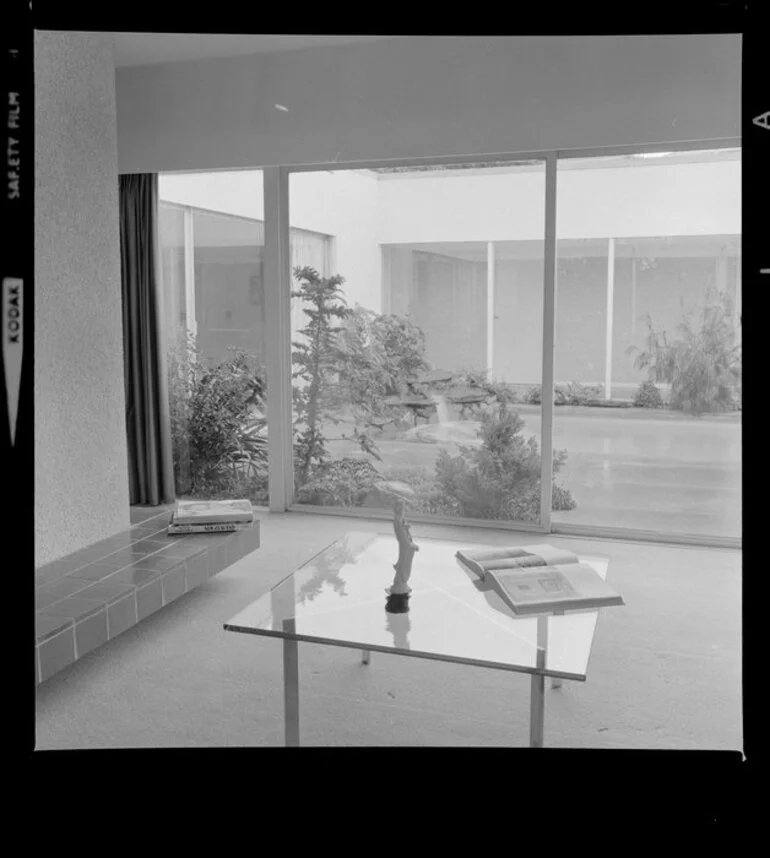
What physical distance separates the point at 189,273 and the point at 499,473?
1.99m

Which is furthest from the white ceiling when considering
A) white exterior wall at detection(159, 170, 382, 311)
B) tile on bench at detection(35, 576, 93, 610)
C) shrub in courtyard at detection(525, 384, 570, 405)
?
tile on bench at detection(35, 576, 93, 610)

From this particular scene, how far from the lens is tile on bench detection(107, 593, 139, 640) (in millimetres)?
2643

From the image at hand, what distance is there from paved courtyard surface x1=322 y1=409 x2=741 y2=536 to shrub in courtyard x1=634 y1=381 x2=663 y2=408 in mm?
55

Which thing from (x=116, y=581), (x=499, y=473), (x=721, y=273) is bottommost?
(x=116, y=581)

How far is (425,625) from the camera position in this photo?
2.18 metres

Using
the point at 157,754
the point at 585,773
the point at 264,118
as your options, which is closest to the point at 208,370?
the point at 264,118

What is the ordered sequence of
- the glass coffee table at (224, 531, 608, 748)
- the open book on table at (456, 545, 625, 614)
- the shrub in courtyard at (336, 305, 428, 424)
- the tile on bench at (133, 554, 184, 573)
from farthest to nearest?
the shrub in courtyard at (336, 305, 428, 424)
the tile on bench at (133, 554, 184, 573)
the open book on table at (456, 545, 625, 614)
the glass coffee table at (224, 531, 608, 748)

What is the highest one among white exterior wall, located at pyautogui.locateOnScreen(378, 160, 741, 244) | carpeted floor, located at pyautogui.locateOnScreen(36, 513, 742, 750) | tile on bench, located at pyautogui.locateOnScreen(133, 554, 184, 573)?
white exterior wall, located at pyautogui.locateOnScreen(378, 160, 741, 244)

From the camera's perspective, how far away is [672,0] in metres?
1.82

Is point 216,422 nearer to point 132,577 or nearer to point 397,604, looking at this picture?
point 132,577

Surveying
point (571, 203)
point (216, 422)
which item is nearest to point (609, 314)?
point (571, 203)

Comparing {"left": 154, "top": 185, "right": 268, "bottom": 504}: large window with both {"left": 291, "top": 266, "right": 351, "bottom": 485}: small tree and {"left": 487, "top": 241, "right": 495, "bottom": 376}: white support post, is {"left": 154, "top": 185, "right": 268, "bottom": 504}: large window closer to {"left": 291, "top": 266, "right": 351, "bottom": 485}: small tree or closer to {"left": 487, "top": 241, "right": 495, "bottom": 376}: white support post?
{"left": 291, "top": 266, "right": 351, "bottom": 485}: small tree

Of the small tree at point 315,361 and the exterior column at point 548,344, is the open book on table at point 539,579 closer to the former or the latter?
the exterior column at point 548,344
